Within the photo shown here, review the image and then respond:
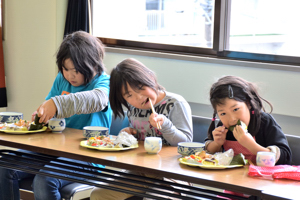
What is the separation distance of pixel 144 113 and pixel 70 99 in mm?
394

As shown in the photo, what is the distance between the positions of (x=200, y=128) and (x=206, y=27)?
1226 millimetres

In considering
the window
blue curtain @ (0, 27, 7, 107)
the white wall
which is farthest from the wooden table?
blue curtain @ (0, 27, 7, 107)

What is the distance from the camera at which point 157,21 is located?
354 centimetres

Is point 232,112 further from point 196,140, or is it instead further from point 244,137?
point 196,140

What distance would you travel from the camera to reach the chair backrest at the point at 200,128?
2.23m

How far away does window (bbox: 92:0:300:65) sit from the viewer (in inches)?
113

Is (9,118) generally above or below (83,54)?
below

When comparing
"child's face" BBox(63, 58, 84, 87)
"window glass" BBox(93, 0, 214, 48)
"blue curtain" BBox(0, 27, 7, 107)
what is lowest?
"blue curtain" BBox(0, 27, 7, 107)

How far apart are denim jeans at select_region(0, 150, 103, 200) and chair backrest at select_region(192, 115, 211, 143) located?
64 centimetres

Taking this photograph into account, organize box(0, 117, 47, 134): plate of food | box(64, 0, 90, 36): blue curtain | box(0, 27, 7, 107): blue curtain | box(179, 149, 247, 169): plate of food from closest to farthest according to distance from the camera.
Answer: box(179, 149, 247, 169): plate of food → box(0, 117, 47, 134): plate of food → box(64, 0, 90, 36): blue curtain → box(0, 27, 7, 107): blue curtain

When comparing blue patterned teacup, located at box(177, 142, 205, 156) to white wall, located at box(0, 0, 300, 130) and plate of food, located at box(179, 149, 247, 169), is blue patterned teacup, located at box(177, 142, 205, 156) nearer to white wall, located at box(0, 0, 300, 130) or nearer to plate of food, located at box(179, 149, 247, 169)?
plate of food, located at box(179, 149, 247, 169)

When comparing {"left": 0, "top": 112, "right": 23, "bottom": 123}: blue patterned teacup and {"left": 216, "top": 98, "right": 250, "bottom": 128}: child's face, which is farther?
{"left": 0, "top": 112, "right": 23, "bottom": 123}: blue patterned teacup

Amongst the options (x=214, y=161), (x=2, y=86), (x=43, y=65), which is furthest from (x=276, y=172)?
(x=2, y=86)

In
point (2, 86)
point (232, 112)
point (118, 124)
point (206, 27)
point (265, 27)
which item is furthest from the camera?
point (2, 86)
